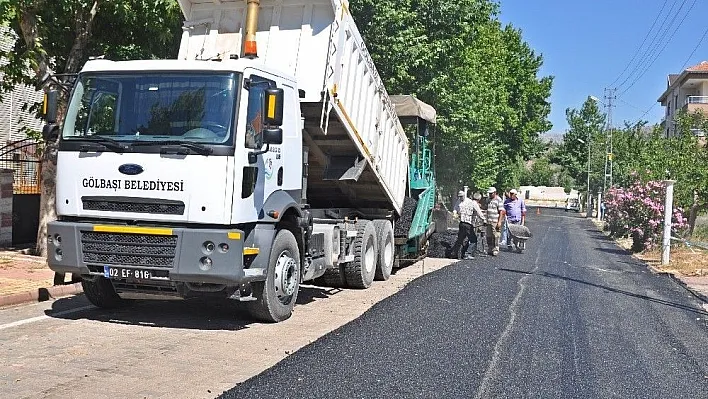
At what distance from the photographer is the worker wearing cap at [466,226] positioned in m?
17.9

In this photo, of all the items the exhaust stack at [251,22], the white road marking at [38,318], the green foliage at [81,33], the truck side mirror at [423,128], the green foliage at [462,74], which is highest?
the green foliage at [462,74]

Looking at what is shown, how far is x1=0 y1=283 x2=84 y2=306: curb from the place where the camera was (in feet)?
31.1

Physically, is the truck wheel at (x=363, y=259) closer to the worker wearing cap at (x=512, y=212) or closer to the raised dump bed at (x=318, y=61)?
the raised dump bed at (x=318, y=61)

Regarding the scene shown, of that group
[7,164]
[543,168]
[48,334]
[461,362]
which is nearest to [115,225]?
[48,334]

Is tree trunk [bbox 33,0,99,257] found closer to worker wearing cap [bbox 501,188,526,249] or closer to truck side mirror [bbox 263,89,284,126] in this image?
truck side mirror [bbox 263,89,284,126]

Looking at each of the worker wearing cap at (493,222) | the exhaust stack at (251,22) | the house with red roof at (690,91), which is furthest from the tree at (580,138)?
the exhaust stack at (251,22)

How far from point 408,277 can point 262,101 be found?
645 centimetres

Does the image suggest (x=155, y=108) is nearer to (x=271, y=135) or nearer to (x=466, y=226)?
(x=271, y=135)

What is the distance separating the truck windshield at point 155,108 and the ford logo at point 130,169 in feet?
0.87

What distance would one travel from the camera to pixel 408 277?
1392 centimetres

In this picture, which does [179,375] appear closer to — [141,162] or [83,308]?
[141,162]

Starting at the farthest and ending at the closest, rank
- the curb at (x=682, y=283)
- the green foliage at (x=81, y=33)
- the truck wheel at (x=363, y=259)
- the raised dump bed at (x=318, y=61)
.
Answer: the green foliage at (x=81, y=33) → the curb at (x=682, y=283) → the truck wheel at (x=363, y=259) → the raised dump bed at (x=318, y=61)

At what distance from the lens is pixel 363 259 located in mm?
11852

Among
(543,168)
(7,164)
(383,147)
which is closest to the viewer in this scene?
(383,147)
